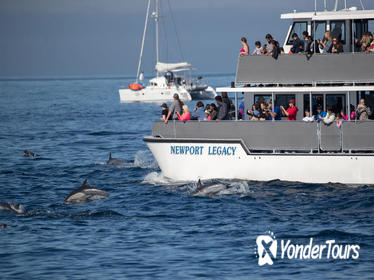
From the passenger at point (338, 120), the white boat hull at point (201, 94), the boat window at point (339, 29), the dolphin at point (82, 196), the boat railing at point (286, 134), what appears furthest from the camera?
the white boat hull at point (201, 94)

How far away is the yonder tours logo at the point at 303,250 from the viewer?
16422 millimetres

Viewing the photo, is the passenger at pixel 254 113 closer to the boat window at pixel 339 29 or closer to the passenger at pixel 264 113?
the passenger at pixel 264 113

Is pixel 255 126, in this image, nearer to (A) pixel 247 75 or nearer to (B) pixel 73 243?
(A) pixel 247 75

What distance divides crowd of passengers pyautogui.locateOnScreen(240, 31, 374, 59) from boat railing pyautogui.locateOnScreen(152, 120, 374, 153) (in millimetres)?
2538

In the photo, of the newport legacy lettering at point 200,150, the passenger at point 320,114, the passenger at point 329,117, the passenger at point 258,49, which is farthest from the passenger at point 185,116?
the passenger at point 329,117

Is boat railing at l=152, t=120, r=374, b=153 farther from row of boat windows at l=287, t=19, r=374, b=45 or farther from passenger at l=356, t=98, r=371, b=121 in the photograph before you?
row of boat windows at l=287, t=19, r=374, b=45

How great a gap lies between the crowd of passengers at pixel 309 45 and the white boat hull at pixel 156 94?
3008 inches

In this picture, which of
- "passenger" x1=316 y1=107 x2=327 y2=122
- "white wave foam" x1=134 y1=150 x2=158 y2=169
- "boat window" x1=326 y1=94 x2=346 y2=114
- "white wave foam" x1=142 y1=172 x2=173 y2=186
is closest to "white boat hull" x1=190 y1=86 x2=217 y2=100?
"white wave foam" x1=134 y1=150 x2=158 y2=169

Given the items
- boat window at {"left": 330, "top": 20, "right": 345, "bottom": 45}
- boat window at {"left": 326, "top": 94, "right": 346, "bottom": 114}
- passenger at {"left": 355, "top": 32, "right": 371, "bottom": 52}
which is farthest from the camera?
boat window at {"left": 330, "top": 20, "right": 345, "bottom": 45}

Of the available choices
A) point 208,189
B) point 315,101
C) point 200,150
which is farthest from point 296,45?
point 208,189

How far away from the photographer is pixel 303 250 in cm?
1683

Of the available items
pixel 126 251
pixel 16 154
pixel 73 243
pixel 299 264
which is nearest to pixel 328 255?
pixel 299 264

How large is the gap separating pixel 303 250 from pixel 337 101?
938cm

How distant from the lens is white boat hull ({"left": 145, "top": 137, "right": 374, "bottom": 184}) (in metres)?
22.8
